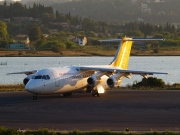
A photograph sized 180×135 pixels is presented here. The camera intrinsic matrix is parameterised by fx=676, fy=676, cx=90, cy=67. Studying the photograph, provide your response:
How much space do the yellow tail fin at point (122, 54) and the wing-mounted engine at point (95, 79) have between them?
15.6ft

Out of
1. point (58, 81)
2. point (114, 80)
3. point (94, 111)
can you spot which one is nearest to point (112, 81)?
point (114, 80)

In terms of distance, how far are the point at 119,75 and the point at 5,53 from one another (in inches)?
4816

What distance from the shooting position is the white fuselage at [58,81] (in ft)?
140

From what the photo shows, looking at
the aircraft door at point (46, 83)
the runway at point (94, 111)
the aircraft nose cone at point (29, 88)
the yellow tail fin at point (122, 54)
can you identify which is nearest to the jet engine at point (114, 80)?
the runway at point (94, 111)

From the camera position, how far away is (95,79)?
45906 millimetres

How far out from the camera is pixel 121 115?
1334 inches

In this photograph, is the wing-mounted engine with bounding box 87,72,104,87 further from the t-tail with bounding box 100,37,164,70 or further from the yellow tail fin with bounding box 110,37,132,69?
the yellow tail fin with bounding box 110,37,132,69

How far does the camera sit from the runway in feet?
97.6

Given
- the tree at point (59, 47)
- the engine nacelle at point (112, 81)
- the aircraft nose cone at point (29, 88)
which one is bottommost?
the tree at point (59, 47)

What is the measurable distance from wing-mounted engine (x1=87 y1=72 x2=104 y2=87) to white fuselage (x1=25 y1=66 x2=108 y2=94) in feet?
1.27

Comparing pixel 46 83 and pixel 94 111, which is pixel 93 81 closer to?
pixel 46 83

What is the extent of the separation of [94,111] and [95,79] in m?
10.1

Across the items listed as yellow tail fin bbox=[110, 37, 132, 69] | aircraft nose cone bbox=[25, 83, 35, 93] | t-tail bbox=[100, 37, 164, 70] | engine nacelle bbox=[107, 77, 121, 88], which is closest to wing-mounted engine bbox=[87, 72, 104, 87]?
engine nacelle bbox=[107, 77, 121, 88]

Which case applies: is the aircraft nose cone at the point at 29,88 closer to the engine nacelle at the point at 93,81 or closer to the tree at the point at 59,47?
the engine nacelle at the point at 93,81
